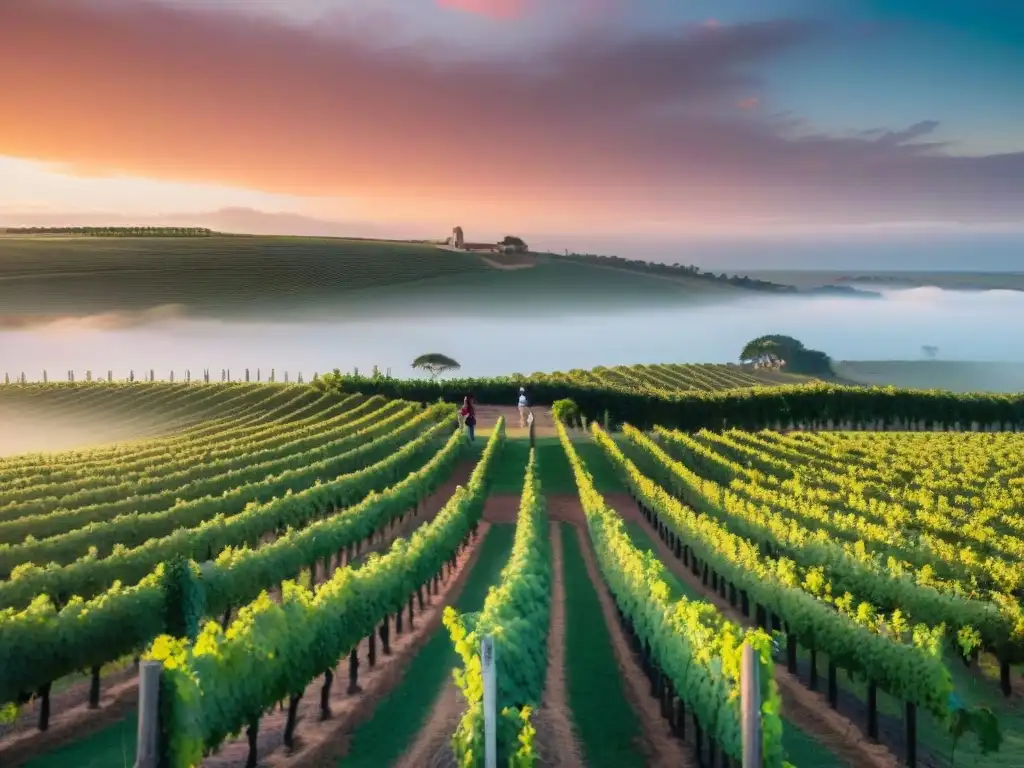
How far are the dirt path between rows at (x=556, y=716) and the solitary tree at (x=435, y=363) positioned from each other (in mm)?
91127

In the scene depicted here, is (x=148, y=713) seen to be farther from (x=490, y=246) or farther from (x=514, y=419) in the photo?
(x=490, y=246)

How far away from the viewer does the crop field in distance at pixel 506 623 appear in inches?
479

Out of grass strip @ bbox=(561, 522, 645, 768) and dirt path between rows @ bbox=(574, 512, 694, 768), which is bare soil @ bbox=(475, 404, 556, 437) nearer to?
grass strip @ bbox=(561, 522, 645, 768)

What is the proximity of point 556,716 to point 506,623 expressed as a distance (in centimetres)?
235

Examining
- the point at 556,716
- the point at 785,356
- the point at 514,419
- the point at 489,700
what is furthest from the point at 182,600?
the point at 785,356

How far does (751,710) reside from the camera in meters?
9.31

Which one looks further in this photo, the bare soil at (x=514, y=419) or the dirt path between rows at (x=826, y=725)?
the bare soil at (x=514, y=419)

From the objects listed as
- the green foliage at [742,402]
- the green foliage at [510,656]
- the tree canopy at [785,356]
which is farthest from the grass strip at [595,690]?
the tree canopy at [785,356]

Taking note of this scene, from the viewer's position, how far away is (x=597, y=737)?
44.5ft

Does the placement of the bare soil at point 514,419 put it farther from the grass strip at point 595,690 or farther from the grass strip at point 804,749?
the grass strip at point 804,749

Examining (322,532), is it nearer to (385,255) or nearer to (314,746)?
(314,746)

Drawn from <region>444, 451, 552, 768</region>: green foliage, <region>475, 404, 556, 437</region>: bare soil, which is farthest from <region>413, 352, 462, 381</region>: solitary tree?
<region>444, 451, 552, 768</region>: green foliage

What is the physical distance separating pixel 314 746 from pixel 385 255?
14445 centimetres

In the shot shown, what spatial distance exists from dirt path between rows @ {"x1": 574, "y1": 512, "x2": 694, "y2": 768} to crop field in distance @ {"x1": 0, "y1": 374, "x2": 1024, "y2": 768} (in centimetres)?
6
